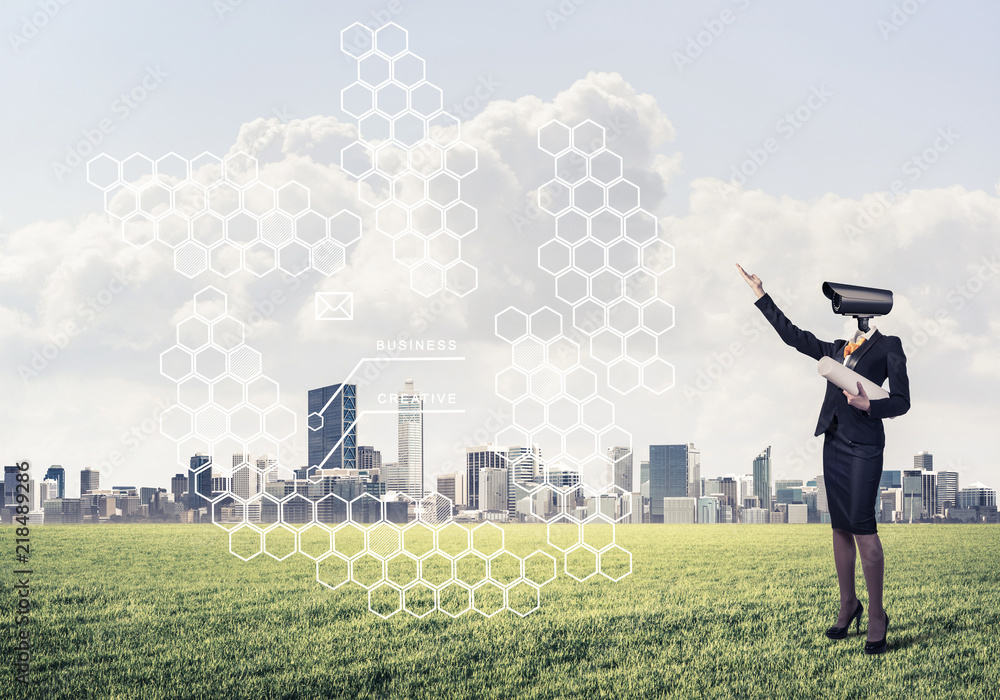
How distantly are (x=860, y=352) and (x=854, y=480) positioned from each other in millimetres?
679

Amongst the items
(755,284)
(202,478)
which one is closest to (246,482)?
(202,478)

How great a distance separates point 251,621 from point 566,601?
190 cm

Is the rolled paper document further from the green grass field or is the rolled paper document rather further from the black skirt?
the green grass field

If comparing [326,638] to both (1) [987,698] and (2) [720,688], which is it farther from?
(1) [987,698]

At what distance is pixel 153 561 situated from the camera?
618 centimetres

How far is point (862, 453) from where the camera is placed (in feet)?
13.5

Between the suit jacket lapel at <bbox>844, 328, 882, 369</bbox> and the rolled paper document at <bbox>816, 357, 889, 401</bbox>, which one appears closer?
the rolled paper document at <bbox>816, 357, 889, 401</bbox>

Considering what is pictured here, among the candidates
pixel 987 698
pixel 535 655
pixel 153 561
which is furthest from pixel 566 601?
pixel 153 561

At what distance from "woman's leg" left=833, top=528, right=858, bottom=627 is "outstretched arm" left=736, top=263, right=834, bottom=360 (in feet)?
3.23

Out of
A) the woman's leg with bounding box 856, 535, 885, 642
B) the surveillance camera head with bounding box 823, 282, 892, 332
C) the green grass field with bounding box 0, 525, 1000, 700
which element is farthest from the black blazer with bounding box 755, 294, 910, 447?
the green grass field with bounding box 0, 525, 1000, 700

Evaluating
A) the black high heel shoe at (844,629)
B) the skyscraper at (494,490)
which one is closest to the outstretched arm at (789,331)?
the black high heel shoe at (844,629)

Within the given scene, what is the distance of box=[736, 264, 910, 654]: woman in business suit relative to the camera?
4098mm

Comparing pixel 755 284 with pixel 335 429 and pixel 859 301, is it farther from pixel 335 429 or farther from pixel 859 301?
pixel 335 429

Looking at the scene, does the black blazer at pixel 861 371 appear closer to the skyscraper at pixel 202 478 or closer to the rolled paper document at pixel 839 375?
the rolled paper document at pixel 839 375
